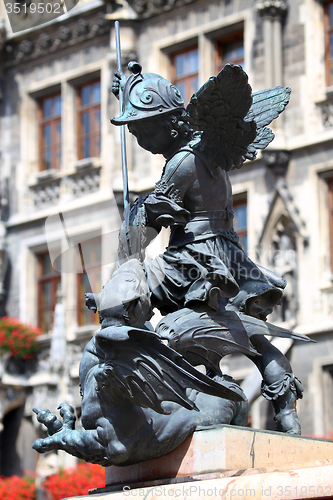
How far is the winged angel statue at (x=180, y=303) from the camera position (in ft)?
14.6

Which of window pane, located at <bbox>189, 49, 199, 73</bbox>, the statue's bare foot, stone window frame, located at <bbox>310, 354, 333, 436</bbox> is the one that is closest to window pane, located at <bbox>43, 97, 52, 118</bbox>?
window pane, located at <bbox>189, 49, 199, 73</bbox>

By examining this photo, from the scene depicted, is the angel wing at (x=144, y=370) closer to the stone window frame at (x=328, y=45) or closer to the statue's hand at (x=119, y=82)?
the statue's hand at (x=119, y=82)

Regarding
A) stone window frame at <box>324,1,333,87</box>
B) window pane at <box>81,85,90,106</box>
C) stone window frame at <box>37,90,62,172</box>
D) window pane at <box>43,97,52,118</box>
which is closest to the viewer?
stone window frame at <box>324,1,333,87</box>

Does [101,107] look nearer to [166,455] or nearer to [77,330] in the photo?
[77,330]

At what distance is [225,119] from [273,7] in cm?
1318

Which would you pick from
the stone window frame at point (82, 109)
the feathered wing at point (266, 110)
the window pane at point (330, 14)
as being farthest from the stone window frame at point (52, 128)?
the feathered wing at point (266, 110)

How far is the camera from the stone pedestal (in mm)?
4133

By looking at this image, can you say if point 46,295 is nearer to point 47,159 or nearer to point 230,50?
point 47,159

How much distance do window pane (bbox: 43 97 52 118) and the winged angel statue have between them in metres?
16.9

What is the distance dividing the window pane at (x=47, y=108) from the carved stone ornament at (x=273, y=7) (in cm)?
617

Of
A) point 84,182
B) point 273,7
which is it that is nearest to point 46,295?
point 84,182

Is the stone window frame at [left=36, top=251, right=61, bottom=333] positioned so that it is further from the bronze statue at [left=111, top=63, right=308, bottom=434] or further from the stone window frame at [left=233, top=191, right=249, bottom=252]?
the bronze statue at [left=111, top=63, right=308, bottom=434]

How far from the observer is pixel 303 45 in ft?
57.8

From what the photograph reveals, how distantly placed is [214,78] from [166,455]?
72.4 inches
